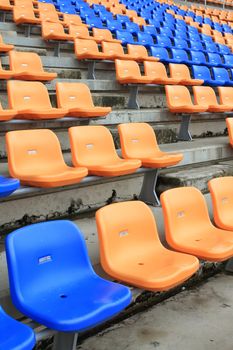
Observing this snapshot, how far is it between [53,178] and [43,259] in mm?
682

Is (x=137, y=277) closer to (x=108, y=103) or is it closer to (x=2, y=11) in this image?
(x=108, y=103)

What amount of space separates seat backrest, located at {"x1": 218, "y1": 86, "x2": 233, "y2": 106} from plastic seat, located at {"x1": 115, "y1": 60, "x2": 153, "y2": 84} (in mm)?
773

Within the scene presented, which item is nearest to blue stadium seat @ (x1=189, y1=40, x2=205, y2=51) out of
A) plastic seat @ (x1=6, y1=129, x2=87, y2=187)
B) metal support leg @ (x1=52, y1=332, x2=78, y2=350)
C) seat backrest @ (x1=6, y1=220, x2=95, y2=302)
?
plastic seat @ (x1=6, y1=129, x2=87, y2=187)

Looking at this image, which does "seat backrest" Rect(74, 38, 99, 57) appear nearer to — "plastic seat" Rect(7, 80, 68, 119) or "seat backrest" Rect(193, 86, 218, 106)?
"seat backrest" Rect(193, 86, 218, 106)

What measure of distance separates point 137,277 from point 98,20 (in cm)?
547

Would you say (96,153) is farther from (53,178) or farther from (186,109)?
(186,109)

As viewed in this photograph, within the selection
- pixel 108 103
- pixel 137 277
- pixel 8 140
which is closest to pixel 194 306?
pixel 137 277

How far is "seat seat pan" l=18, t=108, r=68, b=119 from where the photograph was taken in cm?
269

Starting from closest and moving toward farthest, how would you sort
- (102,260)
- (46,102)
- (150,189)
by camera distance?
1. (102,260)
2. (150,189)
3. (46,102)

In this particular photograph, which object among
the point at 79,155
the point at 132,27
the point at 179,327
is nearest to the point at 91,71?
the point at 79,155

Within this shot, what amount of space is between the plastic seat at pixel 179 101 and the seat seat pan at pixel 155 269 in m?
2.00

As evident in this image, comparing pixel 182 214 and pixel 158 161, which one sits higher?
pixel 158 161

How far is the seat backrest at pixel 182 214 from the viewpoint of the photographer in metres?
2.06

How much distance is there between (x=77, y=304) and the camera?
140 centimetres
